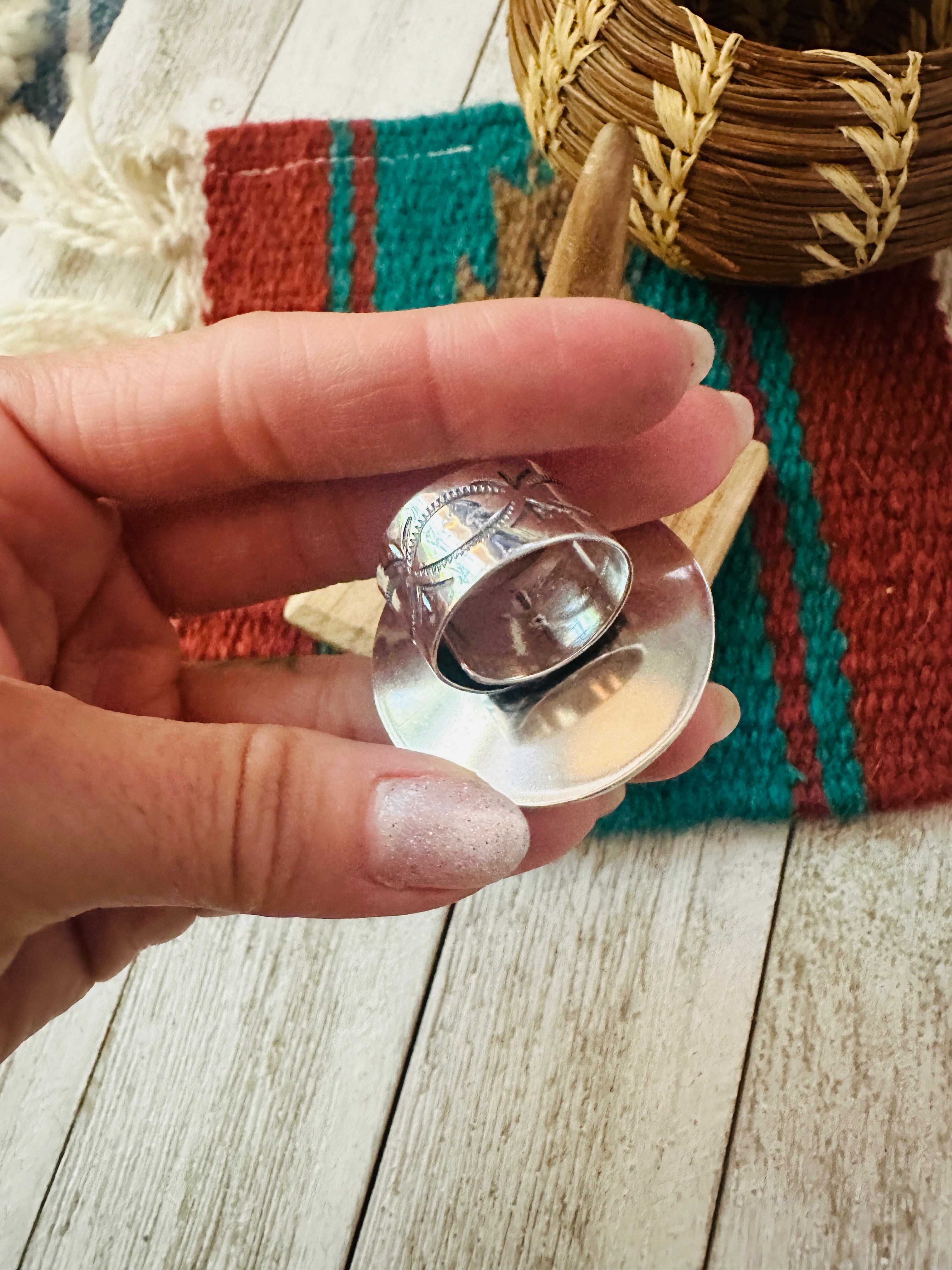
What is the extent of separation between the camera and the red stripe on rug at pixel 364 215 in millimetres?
579

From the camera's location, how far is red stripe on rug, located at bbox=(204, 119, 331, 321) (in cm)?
58

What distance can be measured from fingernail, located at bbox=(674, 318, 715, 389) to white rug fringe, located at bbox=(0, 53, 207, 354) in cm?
34

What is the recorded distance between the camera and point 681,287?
56 centimetres

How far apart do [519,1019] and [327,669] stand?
18 cm

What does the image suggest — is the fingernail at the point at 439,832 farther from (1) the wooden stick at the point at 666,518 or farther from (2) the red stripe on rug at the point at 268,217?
(2) the red stripe on rug at the point at 268,217

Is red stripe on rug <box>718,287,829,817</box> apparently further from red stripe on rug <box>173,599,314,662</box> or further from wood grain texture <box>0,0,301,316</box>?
wood grain texture <box>0,0,301,316</box>

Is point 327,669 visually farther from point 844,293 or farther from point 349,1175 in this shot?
point 844,293

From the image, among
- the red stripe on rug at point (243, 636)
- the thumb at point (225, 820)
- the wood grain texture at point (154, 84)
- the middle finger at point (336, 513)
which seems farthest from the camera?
the wood grain texture at point (154, 84)

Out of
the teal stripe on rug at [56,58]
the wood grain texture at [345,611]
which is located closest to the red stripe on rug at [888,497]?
the wood grain texture at [345,611]

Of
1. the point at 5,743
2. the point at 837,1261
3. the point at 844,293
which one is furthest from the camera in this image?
the point at 844,293

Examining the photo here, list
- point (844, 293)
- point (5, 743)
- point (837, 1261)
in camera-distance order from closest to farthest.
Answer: point (5, 743)
point (837, 1261)
point (844, 293)

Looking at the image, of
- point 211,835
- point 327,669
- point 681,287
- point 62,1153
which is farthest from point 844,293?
point 62,1153

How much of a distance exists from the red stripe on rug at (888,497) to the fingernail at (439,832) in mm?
248

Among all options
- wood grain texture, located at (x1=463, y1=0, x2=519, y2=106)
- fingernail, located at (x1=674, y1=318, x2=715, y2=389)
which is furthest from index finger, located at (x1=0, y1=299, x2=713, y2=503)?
wood grain texture, located at (x1=463, y1=0, x2=519, y2=106)
